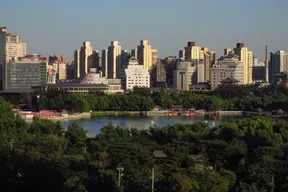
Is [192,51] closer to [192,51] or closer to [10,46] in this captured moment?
[192,51]

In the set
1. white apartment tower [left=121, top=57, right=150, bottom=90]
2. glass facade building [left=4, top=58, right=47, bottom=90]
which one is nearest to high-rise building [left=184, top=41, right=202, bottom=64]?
white apartment tower [left=121, top=57, right=150, bottom=90]

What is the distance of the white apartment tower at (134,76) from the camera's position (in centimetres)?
3281

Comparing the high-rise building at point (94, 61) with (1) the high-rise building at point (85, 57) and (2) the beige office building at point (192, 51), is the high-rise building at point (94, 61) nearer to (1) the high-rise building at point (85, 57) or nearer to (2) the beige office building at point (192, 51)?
(1) the high-rise building at point (85, 57)

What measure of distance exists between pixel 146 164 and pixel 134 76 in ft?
85.5

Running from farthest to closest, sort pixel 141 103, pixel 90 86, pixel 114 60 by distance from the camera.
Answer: pixel 114 60, pixel 90 86, pixel 141 103

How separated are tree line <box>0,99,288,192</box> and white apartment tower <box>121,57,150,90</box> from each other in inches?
903

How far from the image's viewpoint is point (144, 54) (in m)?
38.0

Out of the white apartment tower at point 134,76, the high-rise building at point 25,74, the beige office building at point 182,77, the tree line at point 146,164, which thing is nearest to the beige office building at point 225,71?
the beige office building at point 182,77

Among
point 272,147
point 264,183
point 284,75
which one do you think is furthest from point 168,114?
point 264,183

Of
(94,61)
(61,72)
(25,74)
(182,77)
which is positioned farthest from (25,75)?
(61,72)

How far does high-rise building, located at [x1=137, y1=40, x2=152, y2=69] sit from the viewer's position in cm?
3794

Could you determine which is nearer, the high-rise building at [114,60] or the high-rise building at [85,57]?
the high-rise building at [114,60]

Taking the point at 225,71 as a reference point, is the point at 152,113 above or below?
below

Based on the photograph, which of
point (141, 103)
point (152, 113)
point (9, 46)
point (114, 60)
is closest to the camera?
point (152, 113)
